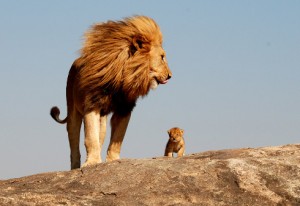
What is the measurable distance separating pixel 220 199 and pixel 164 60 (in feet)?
9.70

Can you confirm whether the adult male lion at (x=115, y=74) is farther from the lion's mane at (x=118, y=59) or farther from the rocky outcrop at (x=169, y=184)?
the rocky outcrop at (x=169, y=184)

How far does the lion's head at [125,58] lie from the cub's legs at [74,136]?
90cm

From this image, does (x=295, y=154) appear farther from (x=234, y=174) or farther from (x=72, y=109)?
(x=72, y=109)

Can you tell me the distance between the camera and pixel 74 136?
8.73m

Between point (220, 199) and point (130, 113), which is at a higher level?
point (130, 113)

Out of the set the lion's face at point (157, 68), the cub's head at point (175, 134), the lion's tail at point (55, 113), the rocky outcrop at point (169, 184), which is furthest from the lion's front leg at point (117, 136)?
the cub's head at point (175, 134)

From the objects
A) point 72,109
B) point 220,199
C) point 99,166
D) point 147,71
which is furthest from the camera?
point 72,109

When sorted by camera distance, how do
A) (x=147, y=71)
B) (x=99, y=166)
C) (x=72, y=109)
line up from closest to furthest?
(x=99, y=166), (x=147, y=71), (x=72, y=109)

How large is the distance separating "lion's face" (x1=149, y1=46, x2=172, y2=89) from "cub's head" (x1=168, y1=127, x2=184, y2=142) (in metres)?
4.87

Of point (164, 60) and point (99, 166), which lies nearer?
point (99, 166)

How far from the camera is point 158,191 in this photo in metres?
5.43

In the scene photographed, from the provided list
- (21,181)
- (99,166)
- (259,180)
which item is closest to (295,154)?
(259,180)

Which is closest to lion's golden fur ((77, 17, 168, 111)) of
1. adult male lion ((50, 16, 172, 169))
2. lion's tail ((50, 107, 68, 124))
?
adult male lion ((50, 16, 172, 169))

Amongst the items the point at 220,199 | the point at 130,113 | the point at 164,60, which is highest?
the point at 164,60
